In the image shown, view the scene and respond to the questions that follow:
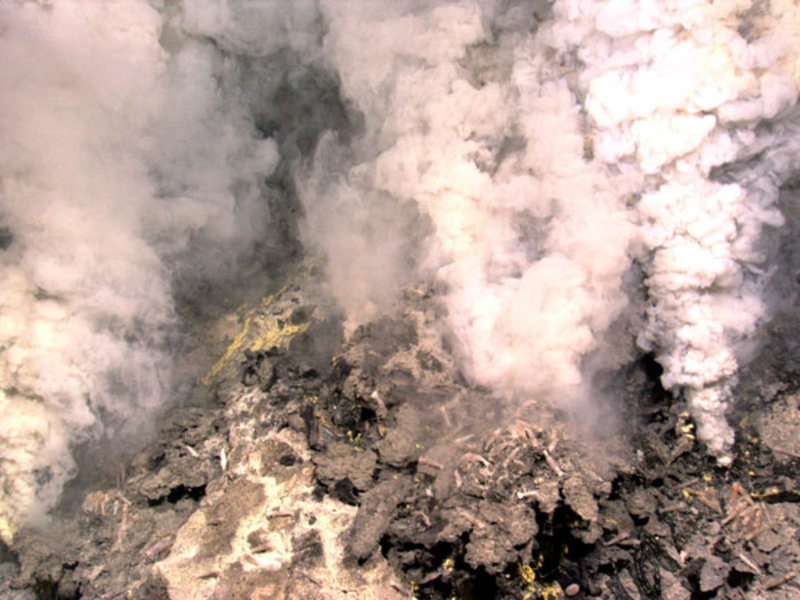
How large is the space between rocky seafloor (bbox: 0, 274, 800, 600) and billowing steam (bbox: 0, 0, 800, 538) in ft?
1.01

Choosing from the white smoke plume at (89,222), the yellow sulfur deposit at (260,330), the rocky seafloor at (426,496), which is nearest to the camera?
the rocky seafloor at (426,496)

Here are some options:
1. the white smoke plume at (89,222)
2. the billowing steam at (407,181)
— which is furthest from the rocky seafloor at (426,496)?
the white smoke plume at (89,222)

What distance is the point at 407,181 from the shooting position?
5.63 m

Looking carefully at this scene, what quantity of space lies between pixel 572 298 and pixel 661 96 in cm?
171

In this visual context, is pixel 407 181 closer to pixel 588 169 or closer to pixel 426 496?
pixel 588 169


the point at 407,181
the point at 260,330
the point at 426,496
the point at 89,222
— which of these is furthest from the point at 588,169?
the point at 89,222

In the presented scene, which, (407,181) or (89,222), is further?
(407,181)

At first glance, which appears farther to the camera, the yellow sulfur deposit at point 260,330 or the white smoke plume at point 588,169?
the yellow sulfur deposit at point 260,330

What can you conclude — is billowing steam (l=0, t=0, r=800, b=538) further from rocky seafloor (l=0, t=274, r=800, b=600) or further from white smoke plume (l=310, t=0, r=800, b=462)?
rocky seafloor (l=0, t=274, r=800, b=600)

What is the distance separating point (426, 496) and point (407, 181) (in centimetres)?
277

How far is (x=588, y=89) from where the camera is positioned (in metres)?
5.29

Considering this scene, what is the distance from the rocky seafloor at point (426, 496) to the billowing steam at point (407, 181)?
309 millimetres

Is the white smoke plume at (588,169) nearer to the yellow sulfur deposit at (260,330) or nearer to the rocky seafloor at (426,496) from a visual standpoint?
the rocky seafloor at (426,496)

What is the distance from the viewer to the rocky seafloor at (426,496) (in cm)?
423
